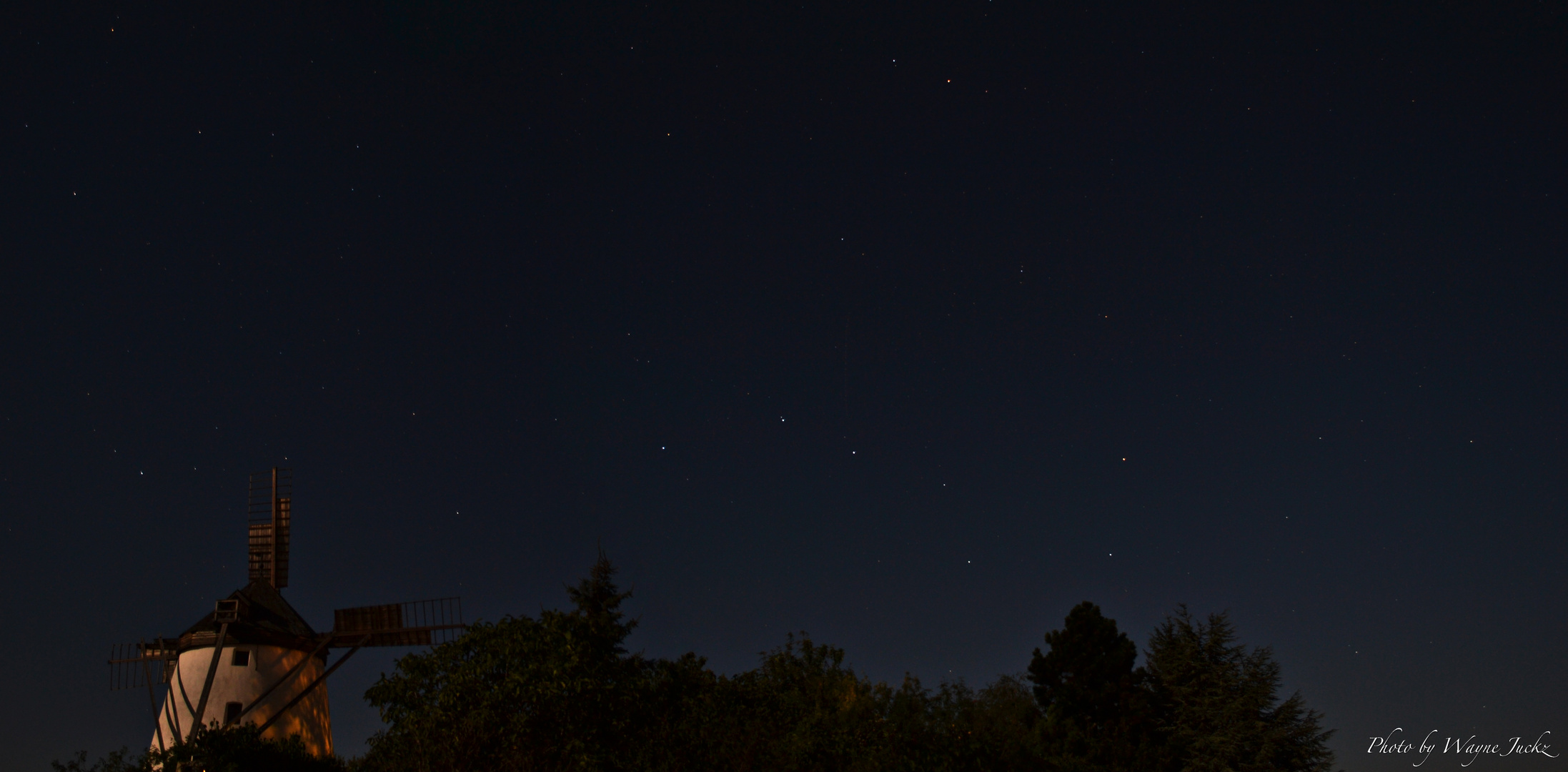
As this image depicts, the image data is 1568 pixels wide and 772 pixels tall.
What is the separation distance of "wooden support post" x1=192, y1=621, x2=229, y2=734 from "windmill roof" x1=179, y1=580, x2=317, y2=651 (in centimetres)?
25

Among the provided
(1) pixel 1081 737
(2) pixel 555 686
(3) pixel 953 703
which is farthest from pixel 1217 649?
(2) pixel 555 686

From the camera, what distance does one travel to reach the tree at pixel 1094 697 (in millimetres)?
44250

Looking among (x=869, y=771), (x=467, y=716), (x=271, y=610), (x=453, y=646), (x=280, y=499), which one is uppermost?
(x=280, y=499)

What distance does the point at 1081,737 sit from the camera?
4569cm

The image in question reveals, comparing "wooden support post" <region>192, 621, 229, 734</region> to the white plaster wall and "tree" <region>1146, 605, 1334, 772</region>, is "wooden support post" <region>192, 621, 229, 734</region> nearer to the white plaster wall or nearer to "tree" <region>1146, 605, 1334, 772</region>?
the white plaster wall

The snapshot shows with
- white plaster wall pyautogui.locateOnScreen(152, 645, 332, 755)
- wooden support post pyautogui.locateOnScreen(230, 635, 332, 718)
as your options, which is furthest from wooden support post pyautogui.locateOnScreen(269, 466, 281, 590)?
white plaster wall pyautogui.locateOnScreen(152, 645, 332, 755)

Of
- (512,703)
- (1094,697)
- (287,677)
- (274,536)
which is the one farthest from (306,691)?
(1094,697)

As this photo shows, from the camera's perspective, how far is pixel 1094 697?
48312mm

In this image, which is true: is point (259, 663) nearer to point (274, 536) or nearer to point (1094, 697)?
point (274, 536)

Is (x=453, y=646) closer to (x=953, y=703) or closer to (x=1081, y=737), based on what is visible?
(x=1081, y=737)

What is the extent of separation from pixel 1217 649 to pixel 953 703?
12.9m

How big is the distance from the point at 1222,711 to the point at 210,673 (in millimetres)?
35682

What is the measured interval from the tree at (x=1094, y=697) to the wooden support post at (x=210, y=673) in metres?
28.5

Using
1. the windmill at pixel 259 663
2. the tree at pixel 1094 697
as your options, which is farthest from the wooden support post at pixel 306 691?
the tree at pixel 1094 697
